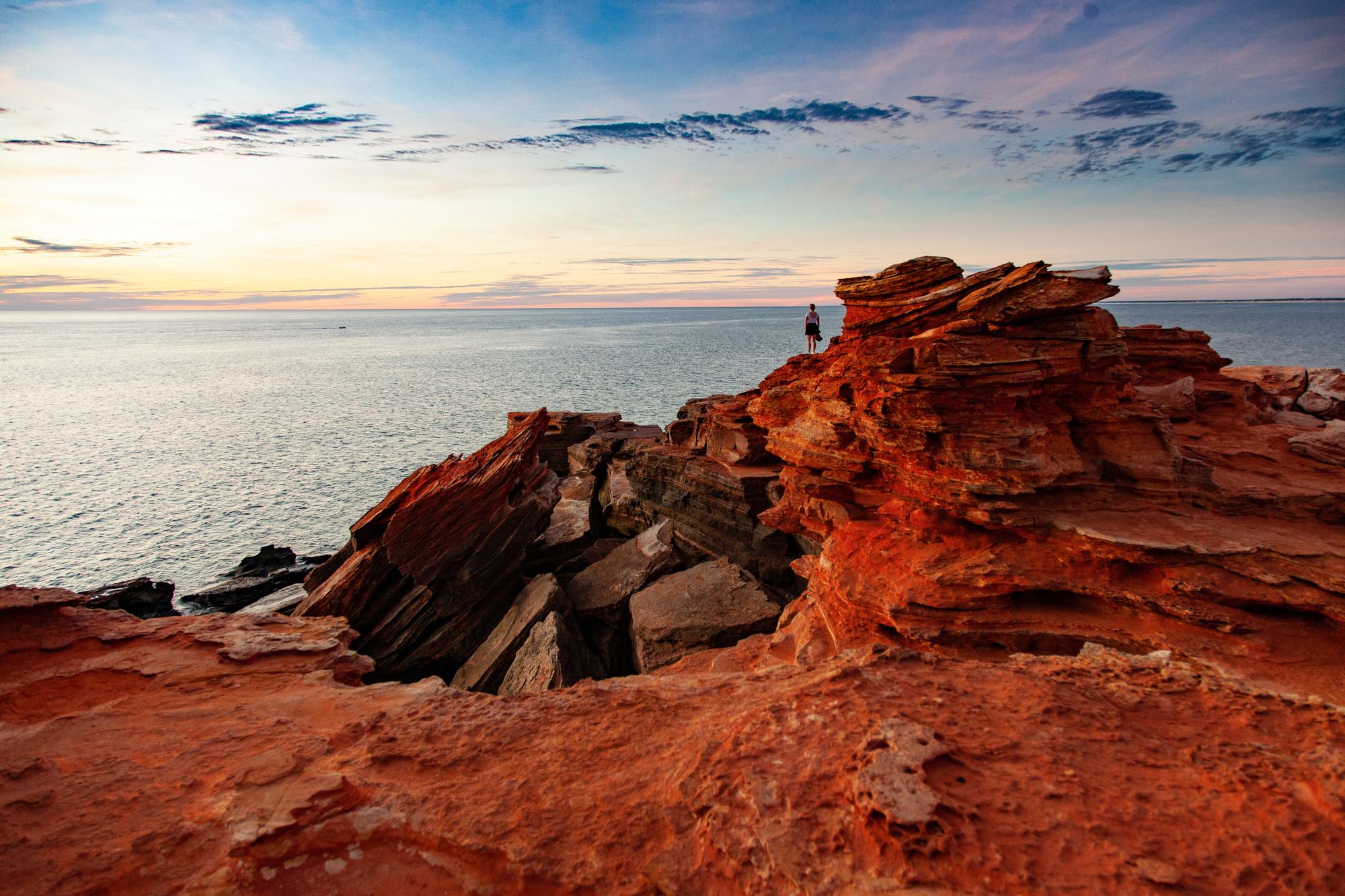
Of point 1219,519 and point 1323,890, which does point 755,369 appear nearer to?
point 1219,519

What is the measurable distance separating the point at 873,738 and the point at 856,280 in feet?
36.5

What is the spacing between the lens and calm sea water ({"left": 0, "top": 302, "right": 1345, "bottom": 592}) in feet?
98.0

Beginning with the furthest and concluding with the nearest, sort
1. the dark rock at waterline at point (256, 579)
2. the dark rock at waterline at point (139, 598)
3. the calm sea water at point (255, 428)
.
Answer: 1. the calm sea water at point (255, 428)
2. the dark rock at waterline at point (256, 579)
3. the dark rock at waterline at point (139, 598)

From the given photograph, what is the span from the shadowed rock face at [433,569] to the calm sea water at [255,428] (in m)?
13.3

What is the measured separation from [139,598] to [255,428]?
3687 cm

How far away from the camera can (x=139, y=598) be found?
21781 mm

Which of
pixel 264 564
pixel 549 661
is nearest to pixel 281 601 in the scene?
pixel 264 564

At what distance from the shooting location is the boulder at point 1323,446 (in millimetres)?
12773

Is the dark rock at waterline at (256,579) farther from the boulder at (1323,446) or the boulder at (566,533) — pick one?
the boulder at (1323,446)

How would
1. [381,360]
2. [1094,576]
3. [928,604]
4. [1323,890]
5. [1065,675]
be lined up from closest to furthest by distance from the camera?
[1323,890] < [1065,675] < [1094,576] < [928,604] < [381,360]

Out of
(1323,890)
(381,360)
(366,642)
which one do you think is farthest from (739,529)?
(381,360)

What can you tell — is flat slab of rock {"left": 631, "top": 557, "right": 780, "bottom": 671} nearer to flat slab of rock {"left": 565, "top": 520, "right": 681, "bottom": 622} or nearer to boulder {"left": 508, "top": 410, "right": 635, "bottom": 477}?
flat slab of rock {"left": 565, "top": 520, "right": 681, "bottom": 622}

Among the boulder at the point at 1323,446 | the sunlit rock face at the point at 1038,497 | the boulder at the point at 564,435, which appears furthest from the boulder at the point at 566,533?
the boulder at the point at 1323,446

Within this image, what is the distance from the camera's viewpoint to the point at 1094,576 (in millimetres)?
10625
